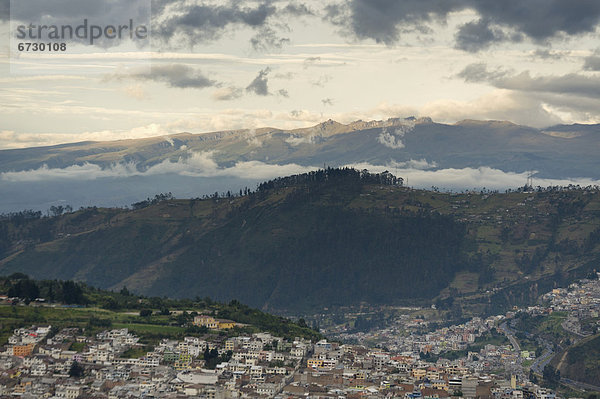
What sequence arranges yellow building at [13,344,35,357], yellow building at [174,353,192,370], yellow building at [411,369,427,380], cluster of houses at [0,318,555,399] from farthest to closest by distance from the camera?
yellow building at [13,344,35,357] < yellow building at [411,369,427,380] < yellow building at [174,353,192,370] < cluster of houses at [0,318,555,399]

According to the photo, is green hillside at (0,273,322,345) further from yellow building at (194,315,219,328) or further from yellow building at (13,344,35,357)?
A: yellow building at (13,344,35,357)

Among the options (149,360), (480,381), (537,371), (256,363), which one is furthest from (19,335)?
(537,371)

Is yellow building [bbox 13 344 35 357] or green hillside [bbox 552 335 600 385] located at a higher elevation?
yellow building [bbox 13 344 35 357]

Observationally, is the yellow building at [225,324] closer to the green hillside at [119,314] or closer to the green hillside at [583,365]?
the green hillside at [119,314]

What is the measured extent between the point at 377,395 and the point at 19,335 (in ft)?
175

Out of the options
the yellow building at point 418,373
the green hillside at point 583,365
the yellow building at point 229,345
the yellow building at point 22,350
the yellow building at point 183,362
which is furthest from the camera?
the green hillside at point 583,365

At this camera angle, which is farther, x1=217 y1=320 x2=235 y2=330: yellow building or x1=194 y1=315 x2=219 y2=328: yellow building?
x1=194 y1=315 x2=219 y2=328: yellow building

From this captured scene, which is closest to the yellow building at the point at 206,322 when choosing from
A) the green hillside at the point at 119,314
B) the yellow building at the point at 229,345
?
the green hillside at the point at 119,314

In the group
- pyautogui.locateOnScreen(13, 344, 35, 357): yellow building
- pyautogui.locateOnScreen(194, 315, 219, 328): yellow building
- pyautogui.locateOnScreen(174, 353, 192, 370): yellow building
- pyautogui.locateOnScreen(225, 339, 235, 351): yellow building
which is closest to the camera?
pyautogui.locateOnScreen(174, 353, 192, 370): yellow building

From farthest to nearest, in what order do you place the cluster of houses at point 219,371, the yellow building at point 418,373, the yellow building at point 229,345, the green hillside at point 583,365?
the green hillside at point 583,365 < the yellow building at point 229,345 < the yellow building at point 418,373 < the cluster of houses at point 219,371

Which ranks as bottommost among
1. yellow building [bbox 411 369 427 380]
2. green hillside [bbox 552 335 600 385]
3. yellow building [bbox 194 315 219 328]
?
green hillside [bbox 552 335 600 385]

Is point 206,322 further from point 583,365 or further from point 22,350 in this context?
point 583,365

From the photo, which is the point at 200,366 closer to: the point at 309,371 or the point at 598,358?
the point at 309,371

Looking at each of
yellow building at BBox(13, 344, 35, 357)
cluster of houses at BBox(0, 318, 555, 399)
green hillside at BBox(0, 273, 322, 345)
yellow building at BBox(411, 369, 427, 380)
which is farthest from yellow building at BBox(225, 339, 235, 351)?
yellow building at BBox(13, 344, 35, 357)
